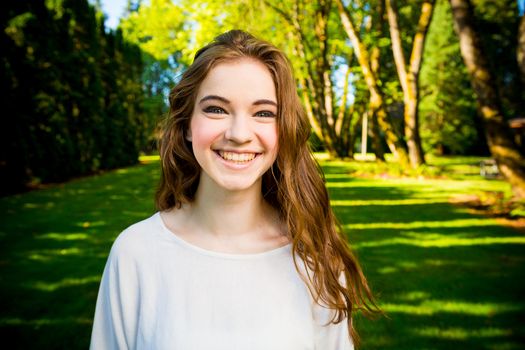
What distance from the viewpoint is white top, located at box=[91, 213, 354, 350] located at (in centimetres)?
156

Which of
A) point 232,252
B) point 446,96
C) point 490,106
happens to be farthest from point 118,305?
point 446,96

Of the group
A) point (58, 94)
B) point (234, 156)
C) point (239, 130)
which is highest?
point (58, 94)

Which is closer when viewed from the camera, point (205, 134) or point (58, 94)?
point (205, 134)

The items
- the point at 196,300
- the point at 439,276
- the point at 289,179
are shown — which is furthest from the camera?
the point at 439,276

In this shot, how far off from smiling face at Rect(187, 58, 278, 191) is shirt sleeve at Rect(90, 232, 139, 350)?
1.71 ft

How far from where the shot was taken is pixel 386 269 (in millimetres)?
5324

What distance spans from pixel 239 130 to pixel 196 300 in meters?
0.73

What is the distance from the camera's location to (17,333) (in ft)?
12.2

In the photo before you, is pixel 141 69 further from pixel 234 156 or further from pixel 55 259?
pixel 234 156

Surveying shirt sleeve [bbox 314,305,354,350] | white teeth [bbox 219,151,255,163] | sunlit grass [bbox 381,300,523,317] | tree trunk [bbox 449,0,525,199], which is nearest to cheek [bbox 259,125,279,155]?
white teeth [bbox 219,151,255,163]

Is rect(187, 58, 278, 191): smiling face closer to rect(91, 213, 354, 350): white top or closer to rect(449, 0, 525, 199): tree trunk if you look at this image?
rect(91, 213, 354, 350): white top

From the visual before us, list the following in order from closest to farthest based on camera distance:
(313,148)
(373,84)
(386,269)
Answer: (313,148) < (386,269) < (373,84)

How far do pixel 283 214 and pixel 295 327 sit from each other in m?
0.61

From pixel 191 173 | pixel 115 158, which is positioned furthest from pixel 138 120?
pixel 191 173
